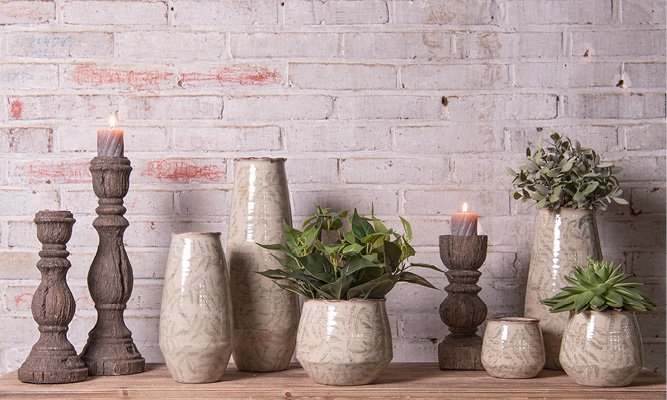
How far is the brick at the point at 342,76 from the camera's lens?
1.30 metres

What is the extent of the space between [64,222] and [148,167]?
0.28m

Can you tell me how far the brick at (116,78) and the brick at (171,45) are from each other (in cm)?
3

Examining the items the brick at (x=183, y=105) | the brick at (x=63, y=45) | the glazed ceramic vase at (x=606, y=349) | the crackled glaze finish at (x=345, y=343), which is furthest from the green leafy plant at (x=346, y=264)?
the brick at (x=63, y=45)

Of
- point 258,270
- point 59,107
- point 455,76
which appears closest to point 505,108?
point 455,76

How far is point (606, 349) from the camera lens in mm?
967

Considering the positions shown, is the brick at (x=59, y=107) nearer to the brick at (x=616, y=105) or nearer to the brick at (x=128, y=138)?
the brick at (x=128, y=138)

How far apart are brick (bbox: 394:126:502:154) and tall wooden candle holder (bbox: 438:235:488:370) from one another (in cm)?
22

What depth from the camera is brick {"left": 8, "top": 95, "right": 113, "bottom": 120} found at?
130 centimetres

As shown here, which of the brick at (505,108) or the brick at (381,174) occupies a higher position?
the brick at (505,108)

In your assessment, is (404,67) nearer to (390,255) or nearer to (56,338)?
(390,255)

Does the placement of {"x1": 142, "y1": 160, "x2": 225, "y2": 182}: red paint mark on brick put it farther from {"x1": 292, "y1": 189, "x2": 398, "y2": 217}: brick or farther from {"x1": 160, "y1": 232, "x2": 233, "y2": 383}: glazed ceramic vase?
{"x1": 160, "y1": 232, "x2": 233, "y2": 383}: glazed ceramic vase

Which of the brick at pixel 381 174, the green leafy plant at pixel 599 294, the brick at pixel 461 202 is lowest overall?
the green leafy plant at pixel 599 294

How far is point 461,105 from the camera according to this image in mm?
1302

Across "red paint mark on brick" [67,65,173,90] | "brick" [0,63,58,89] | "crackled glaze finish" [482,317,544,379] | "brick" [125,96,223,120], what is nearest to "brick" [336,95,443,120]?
"brick" [125,96,223,120]
